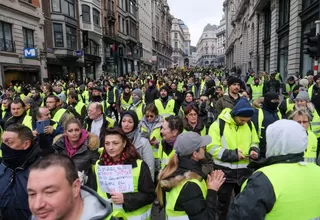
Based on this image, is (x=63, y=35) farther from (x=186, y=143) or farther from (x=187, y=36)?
(x=187, y=36)

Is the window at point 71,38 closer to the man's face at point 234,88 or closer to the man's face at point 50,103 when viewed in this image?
the man's face at point 50,103

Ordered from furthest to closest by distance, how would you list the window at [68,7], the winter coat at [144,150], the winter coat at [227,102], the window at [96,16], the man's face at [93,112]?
the window at [96,16], the window at [68,7], the winter coat at [227,102], the man's face at [93,112], the winter coat at [144,150]

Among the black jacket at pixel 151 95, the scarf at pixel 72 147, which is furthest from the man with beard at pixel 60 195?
the black jacket at pixel 151 95

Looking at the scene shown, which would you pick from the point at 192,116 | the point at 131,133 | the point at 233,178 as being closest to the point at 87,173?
the point at 131,133

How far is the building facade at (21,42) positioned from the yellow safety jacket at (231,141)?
20.2m

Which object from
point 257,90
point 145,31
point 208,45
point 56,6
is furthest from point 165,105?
point 208,45

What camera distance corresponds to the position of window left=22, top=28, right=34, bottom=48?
23.5 meters

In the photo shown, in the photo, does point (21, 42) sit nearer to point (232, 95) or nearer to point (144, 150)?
point (232, 95)

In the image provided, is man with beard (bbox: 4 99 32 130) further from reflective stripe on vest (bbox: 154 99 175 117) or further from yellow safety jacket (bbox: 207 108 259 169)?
yellow safety jacket (bbox: 207 108 259 169)

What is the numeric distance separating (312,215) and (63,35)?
98.2 ft

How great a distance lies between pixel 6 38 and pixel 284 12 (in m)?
22.2

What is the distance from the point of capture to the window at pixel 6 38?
20.7 metres

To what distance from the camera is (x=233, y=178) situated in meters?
3.57

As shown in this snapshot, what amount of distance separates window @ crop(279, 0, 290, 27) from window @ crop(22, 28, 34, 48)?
21.3 m
